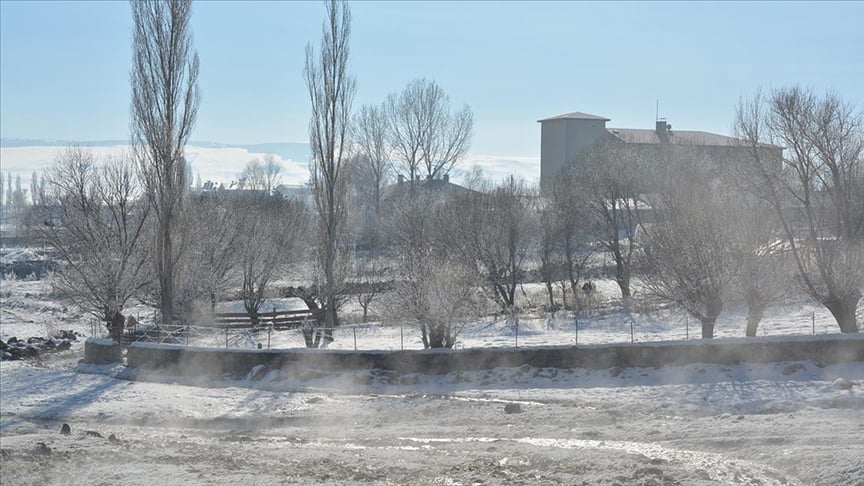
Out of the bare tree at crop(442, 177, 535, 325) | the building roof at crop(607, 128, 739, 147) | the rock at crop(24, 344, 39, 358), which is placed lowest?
the rock at crop(24, 344, 39, 358)

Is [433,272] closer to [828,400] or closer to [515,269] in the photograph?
A: [828,400]

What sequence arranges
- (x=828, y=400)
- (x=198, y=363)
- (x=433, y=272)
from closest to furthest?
(x=828, y=400) < (x=198, y=363) < (x=433, y=272)

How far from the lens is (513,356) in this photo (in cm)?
2286

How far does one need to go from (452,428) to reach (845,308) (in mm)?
13244

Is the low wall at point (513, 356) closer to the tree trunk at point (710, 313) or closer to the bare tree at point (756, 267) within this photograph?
the tree trunk at point (710, 313)

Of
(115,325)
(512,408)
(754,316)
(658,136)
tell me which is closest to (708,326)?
(754,316)

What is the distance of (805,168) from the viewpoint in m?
27.3

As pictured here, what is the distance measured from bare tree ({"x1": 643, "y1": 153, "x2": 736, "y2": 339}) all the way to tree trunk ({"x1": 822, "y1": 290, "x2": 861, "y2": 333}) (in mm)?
3046

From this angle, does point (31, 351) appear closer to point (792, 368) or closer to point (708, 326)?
point (708, 326)

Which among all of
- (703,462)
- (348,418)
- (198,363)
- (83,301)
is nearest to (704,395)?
(703,462)

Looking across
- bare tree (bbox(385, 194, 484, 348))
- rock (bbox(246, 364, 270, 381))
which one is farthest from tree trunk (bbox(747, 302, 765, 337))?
rock (bbox(246, 364, 270, 381))

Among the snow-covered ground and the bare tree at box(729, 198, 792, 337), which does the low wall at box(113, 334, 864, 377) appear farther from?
the bare tree at box(729, 198, 792, 337)

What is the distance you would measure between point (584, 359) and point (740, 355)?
3.69 m

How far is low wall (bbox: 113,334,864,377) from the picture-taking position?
21844 millimetres
